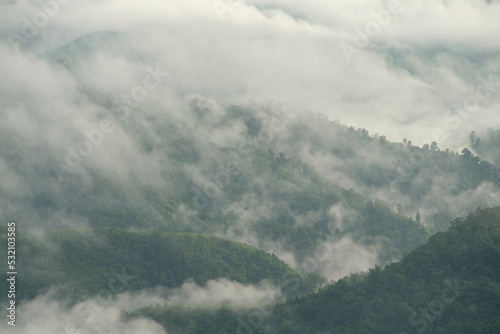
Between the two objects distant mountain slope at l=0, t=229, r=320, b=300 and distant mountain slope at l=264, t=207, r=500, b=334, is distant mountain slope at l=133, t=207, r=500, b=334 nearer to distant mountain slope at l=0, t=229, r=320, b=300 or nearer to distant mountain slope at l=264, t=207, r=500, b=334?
distant mountain slope at l=264, t=207, r=500, b=334

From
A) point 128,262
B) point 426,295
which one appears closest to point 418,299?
point 426,295

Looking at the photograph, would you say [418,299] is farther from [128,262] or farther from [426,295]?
[128,262]

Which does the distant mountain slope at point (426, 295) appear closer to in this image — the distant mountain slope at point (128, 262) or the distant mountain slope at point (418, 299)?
the distant mountain slope at point (418, 299)

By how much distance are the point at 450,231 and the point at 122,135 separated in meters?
113

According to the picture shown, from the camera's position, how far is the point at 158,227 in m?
152

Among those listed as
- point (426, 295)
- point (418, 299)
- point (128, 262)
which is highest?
point (128, 262)

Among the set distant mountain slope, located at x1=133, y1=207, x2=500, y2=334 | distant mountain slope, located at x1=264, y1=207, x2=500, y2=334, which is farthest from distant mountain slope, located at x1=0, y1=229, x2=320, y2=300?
distant mountain slope, located at x1=264, y1=207, x2=500, y2=334

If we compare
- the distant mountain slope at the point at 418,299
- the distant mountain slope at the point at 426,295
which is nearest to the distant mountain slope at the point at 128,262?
the distant mountain slope at the point at 418,299

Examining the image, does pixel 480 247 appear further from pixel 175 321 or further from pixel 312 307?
pixel 175 321

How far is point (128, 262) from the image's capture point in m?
120

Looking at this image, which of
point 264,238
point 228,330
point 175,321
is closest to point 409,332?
→ point 228,330

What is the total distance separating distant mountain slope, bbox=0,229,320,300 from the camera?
354 feet

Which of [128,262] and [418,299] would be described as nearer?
[418,299]

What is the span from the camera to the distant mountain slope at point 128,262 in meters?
108
